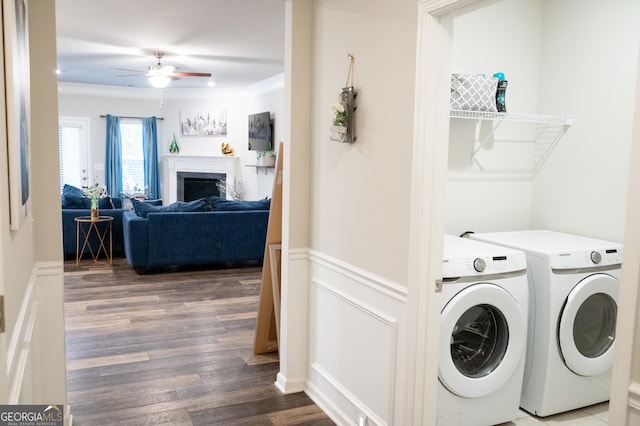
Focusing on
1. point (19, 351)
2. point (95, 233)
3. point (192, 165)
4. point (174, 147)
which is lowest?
point (95, 233)

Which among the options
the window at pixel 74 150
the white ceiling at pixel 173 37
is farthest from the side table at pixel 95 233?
the window at pixel 74 150

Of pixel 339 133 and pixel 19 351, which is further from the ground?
pixel 339 133

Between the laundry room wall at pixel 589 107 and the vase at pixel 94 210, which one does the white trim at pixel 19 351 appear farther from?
the vase at pixel 94 210

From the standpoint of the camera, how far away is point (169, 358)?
378 centimetres

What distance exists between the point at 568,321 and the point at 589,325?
10.3 inches

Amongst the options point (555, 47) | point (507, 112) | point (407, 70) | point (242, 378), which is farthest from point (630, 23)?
point (242, 378)

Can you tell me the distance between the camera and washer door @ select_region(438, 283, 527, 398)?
103 inches

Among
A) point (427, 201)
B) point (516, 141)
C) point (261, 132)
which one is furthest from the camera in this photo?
point (261, 132)

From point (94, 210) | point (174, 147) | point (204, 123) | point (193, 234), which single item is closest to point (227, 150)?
point (204, 123)

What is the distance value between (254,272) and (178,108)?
5.51 m

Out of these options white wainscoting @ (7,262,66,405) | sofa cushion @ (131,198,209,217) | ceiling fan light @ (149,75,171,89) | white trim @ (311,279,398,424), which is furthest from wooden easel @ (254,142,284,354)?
ceiling fan light @ (149,75,171,89)

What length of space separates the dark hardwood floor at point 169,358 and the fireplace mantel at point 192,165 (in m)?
4.81

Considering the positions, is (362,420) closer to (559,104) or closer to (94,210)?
(559,104)

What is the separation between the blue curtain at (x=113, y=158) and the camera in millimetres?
10383
